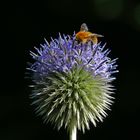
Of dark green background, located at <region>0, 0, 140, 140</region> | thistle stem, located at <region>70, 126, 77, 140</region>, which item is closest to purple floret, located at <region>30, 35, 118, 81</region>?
thistle stem, located at <region>70, 126, 77, 140</region>

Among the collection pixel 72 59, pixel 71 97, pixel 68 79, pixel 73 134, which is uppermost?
pixel 72 59

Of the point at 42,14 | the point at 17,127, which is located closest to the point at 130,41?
the point at 42,14

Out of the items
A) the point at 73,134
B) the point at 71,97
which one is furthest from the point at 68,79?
the point at 73,134

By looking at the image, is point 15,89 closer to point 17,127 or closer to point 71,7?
point 17,127

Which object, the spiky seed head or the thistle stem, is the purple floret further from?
the thistle stem

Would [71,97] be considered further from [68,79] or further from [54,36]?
[54,36]

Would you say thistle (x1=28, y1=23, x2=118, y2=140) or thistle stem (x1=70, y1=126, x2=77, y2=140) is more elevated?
thistle (x1=28, y1=23, x2=118, y2=140)

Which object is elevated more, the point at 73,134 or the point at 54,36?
the point at 54,36
